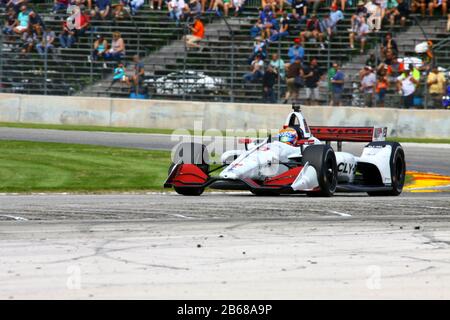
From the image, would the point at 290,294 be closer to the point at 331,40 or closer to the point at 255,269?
the point at 255,269

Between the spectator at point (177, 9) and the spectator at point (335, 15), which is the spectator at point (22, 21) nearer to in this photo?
the spectator at point (177, 9)

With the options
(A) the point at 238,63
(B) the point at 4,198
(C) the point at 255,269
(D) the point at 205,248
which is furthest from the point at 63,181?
(A) the point at 238,63

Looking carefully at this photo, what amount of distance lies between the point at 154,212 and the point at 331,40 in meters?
19.3

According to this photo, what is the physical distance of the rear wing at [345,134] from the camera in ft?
58.4

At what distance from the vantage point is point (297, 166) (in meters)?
16.3

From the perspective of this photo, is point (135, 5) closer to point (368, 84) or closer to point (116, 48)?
point (116, 48)

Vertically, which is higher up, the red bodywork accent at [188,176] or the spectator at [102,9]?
the spectator at [102,9]

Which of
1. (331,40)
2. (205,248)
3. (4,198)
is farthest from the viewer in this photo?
(331,40)

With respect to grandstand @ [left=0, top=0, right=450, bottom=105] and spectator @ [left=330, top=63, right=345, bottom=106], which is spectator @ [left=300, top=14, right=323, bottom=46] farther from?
spectator @ [left=330, top=63, right=345, bottom=106]

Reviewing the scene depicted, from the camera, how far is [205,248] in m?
10.2

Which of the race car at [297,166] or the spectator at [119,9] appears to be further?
the spectator at [119,9]

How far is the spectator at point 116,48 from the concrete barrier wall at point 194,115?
5.16 feet

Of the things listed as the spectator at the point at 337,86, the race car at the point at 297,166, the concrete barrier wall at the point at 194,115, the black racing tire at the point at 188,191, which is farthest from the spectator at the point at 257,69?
the black racing tire at the point at 188,191

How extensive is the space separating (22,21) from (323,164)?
21.3 metres
